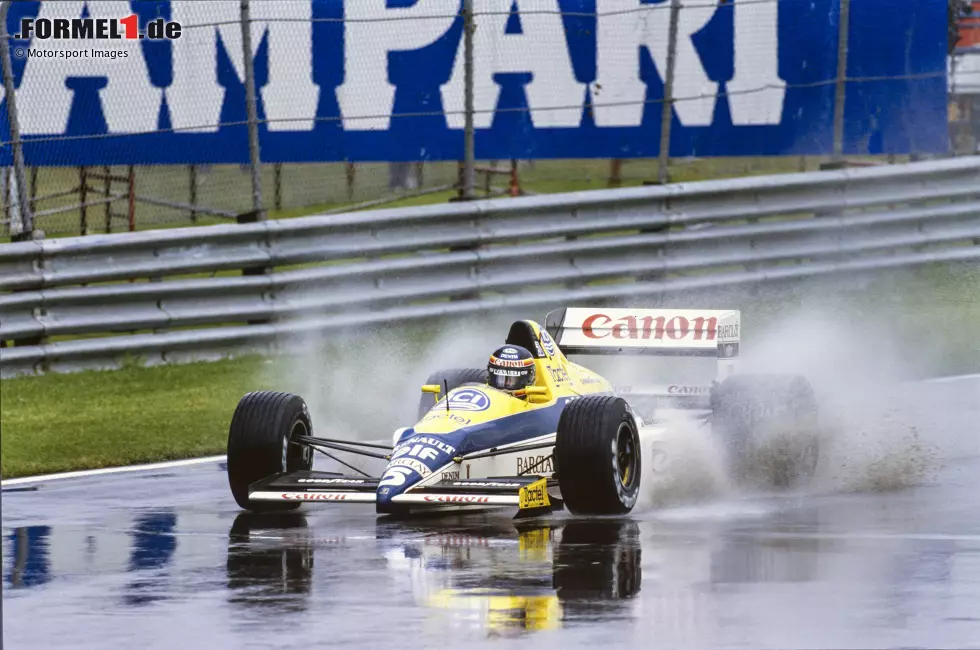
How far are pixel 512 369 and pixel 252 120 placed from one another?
5.77 metres

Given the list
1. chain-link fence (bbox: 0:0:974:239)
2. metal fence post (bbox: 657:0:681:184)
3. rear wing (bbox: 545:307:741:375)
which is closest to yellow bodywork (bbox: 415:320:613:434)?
rear wing (bbox: 545:307:741:375)

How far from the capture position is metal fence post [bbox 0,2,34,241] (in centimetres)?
1520

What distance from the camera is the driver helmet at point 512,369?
458 inches

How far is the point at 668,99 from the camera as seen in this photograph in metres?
18.8

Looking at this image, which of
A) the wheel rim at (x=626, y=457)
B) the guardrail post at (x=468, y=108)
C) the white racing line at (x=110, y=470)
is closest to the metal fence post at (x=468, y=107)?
the guardrail post at (x=468, y=108)

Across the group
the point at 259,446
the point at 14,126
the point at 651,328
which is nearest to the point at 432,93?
the point at 14,126

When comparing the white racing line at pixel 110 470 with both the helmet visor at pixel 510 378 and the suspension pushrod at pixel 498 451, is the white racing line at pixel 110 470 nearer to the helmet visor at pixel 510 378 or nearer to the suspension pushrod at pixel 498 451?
the helmet visor at pixel 510 378

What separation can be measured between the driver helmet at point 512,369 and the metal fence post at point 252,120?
5632mm

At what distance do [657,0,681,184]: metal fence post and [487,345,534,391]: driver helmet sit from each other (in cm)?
764

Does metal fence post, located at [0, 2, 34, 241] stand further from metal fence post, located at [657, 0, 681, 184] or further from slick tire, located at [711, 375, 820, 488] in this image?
metal fence post, located at [657, 0, 681, 184]

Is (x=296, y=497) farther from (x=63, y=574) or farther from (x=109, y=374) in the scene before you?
(x=109, y=374)

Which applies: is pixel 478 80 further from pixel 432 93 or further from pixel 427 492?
pixel 427 492

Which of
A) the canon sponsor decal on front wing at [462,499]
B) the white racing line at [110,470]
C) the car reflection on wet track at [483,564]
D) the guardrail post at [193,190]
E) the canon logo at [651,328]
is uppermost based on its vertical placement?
the guardrail post at [193,190]

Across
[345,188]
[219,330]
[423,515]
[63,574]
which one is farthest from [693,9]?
[63,574]
